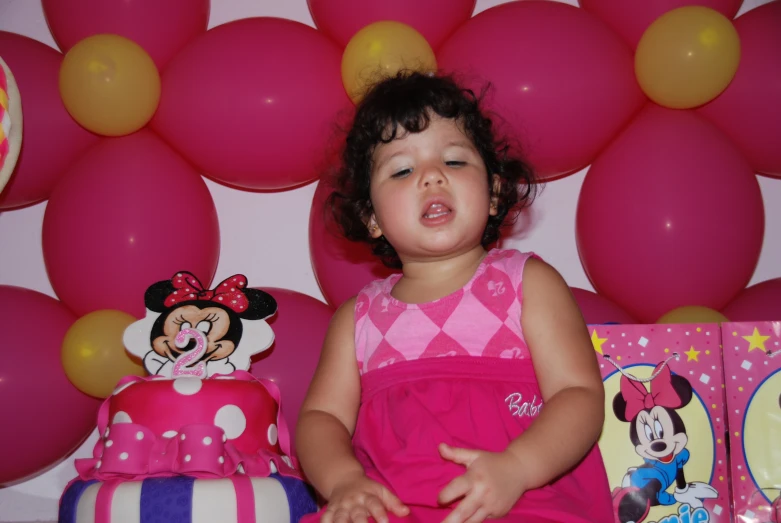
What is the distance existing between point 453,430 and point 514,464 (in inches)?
5.2

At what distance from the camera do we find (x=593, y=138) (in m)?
1.83

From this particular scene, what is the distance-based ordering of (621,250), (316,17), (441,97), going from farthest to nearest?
(316,17) < (621,250) < (441,97)

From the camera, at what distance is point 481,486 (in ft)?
3.08

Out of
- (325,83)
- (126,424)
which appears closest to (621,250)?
(325,83)

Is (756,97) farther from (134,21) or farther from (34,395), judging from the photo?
(34,395)

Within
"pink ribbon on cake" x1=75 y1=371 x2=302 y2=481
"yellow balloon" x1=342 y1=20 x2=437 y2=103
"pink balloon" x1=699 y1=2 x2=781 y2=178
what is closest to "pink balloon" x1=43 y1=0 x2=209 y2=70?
"yellow balloon" x1=342 y1=20 x2=437 y2=103

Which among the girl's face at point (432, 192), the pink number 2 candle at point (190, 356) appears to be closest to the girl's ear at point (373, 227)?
the girl's face at point (432, 192)

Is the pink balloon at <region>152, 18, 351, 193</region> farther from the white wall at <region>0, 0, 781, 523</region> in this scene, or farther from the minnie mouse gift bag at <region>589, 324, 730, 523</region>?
the minnie mouse gift bag at <region>589, 324, 730, 523</region>

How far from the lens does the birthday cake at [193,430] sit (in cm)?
126

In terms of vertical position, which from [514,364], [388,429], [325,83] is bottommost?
[388,429]

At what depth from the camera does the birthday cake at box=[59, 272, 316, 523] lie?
1261 millimetres

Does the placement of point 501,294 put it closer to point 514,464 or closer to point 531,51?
point 514,464

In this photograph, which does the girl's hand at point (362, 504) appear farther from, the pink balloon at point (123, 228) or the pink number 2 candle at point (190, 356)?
the pink balloon at point (123, 228)

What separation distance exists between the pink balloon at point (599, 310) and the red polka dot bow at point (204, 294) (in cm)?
69
